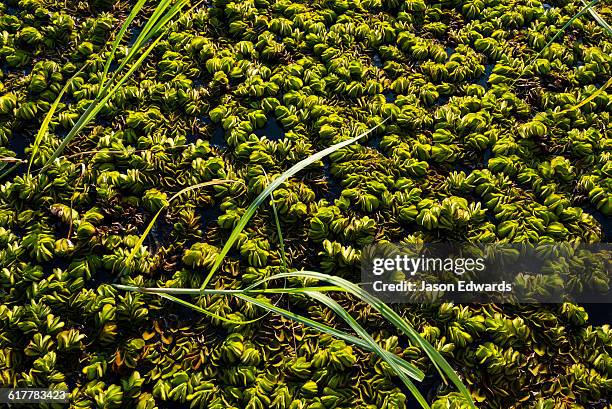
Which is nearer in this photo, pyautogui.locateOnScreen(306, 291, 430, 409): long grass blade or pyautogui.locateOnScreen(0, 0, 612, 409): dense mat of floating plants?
pyautogui.locateOnScreen(306, 291, 430, 409): long grass blade

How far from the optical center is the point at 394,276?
1.88 metres

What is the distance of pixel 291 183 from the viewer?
2.08 metres

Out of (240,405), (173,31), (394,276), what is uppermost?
(173,31)

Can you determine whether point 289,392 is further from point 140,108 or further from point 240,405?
point 140,108

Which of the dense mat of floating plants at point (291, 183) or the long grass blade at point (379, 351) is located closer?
the long grass blade at point (379, 351)

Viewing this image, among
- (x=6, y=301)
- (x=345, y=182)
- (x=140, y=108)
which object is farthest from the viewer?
(x=140, y=108)

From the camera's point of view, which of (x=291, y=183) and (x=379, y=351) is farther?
(x=291, y=183)

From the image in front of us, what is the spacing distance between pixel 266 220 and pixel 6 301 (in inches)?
34.1

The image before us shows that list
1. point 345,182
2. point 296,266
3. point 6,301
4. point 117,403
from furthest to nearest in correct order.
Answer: point 345,182 → point 296,266 → point 6,301 → point 117,403

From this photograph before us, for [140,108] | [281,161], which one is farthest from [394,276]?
[140,108]

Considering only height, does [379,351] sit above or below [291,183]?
above

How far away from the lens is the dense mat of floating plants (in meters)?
1.71

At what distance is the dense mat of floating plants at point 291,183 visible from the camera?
67.1 inches

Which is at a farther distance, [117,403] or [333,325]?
[333,325]
